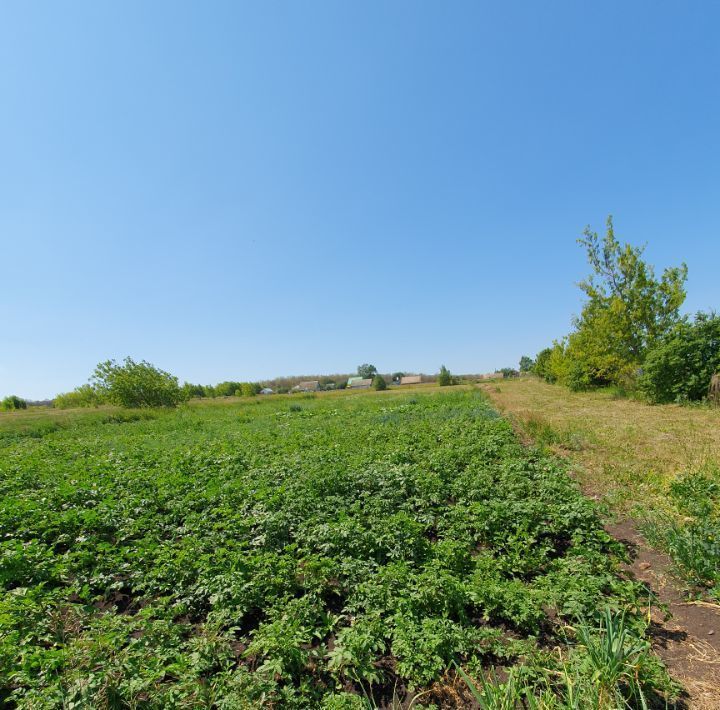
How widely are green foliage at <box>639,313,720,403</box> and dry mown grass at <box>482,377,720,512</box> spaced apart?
2.19 metres

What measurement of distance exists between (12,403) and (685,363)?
304ft

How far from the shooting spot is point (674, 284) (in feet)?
70.8

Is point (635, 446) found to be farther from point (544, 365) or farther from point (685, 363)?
point (544, 365)

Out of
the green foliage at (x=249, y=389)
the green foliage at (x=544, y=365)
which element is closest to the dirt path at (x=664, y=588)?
the green foliage at (x=544, y=365)

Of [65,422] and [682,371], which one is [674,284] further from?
[65,422]

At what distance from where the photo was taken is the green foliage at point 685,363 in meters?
16.2

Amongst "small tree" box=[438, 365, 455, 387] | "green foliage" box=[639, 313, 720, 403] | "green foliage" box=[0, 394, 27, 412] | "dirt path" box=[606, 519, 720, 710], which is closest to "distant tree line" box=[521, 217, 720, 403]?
"green foliage" box=[639, 313, 720, 403]

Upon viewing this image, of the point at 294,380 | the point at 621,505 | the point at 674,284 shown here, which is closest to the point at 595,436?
the point at 621,505

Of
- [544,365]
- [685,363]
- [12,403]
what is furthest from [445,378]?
[12,403]

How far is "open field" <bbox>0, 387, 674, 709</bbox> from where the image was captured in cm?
263

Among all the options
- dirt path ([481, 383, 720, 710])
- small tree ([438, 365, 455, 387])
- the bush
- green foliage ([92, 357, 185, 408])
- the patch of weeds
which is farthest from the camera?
the bush

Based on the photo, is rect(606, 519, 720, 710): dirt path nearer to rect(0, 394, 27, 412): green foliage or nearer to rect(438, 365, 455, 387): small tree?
rect(438, 365, 455, 387): small tree

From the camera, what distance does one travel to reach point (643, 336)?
2186 centimetres

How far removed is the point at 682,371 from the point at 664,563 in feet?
58.4
